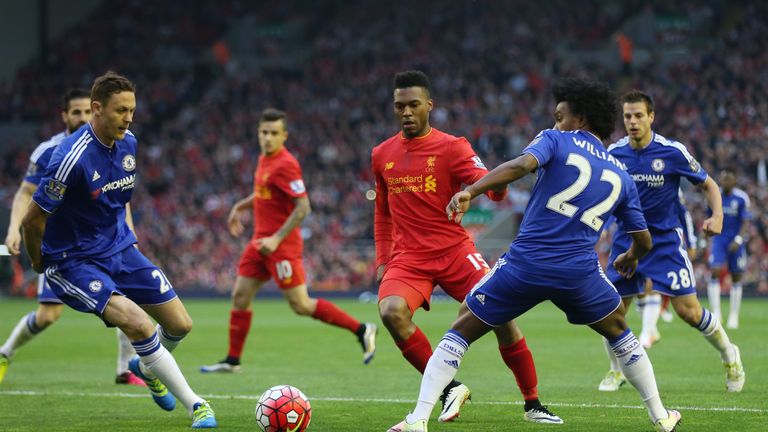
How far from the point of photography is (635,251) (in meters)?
7.71

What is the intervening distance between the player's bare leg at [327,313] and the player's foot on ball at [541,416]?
5.03m

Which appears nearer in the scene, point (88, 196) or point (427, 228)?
point (88, 196)

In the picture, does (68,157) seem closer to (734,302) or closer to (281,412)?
(281,412)

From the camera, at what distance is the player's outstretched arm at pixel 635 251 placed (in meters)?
7.50

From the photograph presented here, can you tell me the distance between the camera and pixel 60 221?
829 cm

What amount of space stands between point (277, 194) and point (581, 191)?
6.42m

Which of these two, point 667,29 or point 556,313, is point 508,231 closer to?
point 556,313

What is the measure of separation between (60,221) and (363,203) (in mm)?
28204

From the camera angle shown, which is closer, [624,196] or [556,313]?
[624,196]

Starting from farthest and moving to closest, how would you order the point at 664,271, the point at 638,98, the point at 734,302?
1. the point at 734,302
2. the point at 664,271
3. the point at 638,98

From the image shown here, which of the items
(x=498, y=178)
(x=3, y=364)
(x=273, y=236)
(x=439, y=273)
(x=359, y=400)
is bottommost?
(x=359, y=400)

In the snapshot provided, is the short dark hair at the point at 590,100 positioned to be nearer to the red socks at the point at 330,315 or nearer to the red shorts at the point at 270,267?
the red shorts at the point at 270,267

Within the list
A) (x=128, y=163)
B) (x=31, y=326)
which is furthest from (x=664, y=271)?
(x=31, y=326)

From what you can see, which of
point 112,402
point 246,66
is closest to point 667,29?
point 246,66
